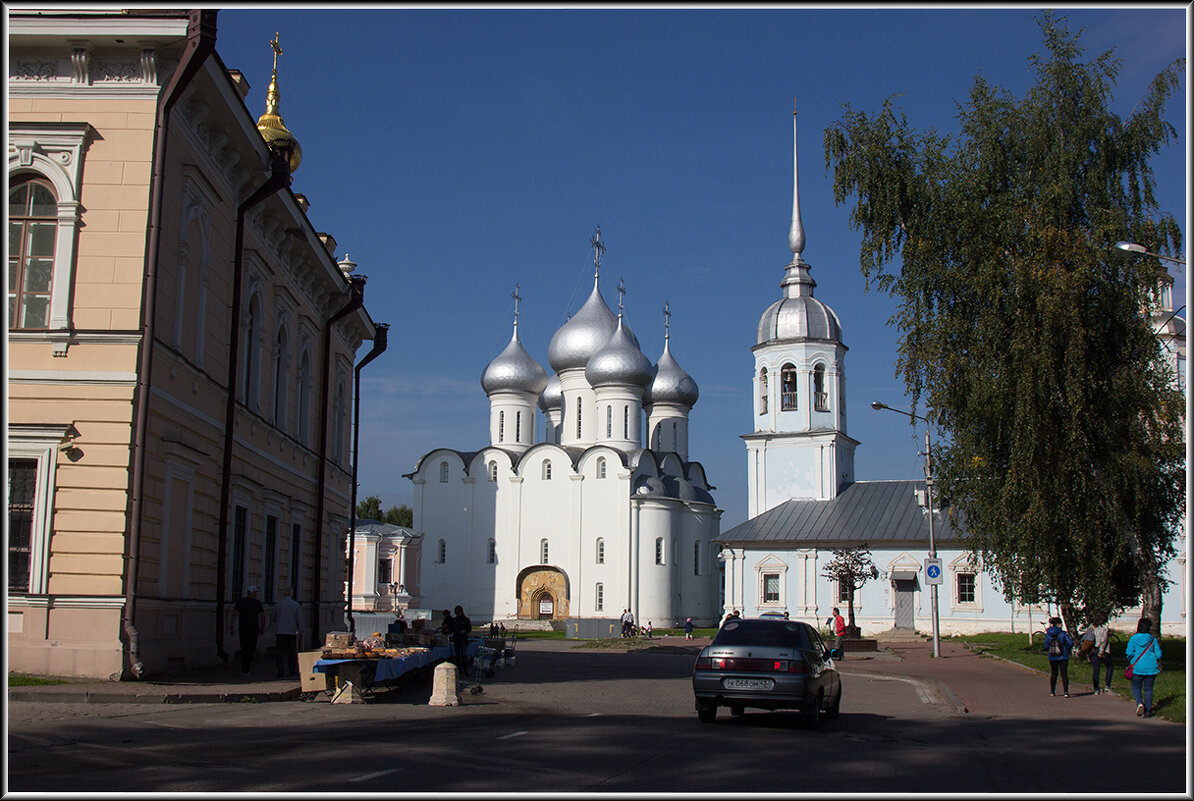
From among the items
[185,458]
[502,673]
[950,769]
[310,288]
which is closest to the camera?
[950,769]

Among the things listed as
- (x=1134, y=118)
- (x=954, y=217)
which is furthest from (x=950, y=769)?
(x=1134, y=118)

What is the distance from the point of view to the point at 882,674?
26.8m

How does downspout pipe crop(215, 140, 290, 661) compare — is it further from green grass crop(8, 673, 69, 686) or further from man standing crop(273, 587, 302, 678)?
green grass crop(8, 673, 69, 686)

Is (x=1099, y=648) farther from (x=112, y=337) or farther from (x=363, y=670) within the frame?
(x=112, y=337)

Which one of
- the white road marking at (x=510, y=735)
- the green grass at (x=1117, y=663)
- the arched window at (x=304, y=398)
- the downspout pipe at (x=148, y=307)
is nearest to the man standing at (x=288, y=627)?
the downspout pipe at (x=148, y=307)

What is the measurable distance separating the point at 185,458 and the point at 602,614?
1764 inches

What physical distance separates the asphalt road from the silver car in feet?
1.13

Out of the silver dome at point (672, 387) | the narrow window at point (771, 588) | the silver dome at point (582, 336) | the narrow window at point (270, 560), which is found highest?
the silver dome at point (582, 336)

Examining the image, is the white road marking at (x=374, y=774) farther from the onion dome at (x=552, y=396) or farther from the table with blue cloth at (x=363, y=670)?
the onion dome at (x=552, y=396)

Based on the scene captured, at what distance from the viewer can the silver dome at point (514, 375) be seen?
6800cm

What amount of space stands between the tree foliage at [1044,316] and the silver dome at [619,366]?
126ft

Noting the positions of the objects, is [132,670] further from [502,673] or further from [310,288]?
[310,288]

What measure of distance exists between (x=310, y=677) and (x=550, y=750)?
5.87 metres

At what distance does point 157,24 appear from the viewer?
15.1 m
